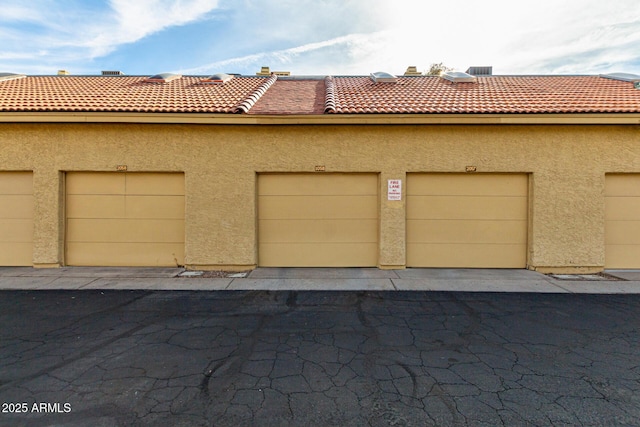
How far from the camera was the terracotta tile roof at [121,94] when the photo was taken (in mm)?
7297

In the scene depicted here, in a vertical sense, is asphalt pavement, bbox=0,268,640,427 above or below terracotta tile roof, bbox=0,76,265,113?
below

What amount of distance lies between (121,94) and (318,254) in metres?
7.03

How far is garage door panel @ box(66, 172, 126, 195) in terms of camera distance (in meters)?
7.58

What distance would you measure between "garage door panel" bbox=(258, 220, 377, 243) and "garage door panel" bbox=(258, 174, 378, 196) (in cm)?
71

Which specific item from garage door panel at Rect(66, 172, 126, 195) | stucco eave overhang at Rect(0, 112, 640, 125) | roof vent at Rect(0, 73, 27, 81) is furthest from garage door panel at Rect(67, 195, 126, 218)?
roof vent at Rect(0, 73, 27, 81)

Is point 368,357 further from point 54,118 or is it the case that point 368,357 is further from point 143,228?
point 54,118

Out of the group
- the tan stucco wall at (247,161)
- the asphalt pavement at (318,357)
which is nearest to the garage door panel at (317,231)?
the tan stucco wall at (247,161)

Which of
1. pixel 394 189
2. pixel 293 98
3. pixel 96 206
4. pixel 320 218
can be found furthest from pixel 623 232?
pixel 96 206

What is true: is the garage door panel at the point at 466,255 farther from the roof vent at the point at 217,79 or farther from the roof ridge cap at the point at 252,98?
the roof vent at the point at 217,79

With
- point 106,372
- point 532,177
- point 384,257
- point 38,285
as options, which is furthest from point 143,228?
point 532,177

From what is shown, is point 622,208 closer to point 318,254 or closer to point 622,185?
point 622,185

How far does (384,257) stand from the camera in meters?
7.46

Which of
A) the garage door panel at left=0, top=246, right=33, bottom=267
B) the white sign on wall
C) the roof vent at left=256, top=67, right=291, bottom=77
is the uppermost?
the roof vent at left=256, top=67, right=291, bottom=77

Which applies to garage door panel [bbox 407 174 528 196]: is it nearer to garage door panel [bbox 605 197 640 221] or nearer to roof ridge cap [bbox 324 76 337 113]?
garage door panel [bbox 605 197 640 221]
